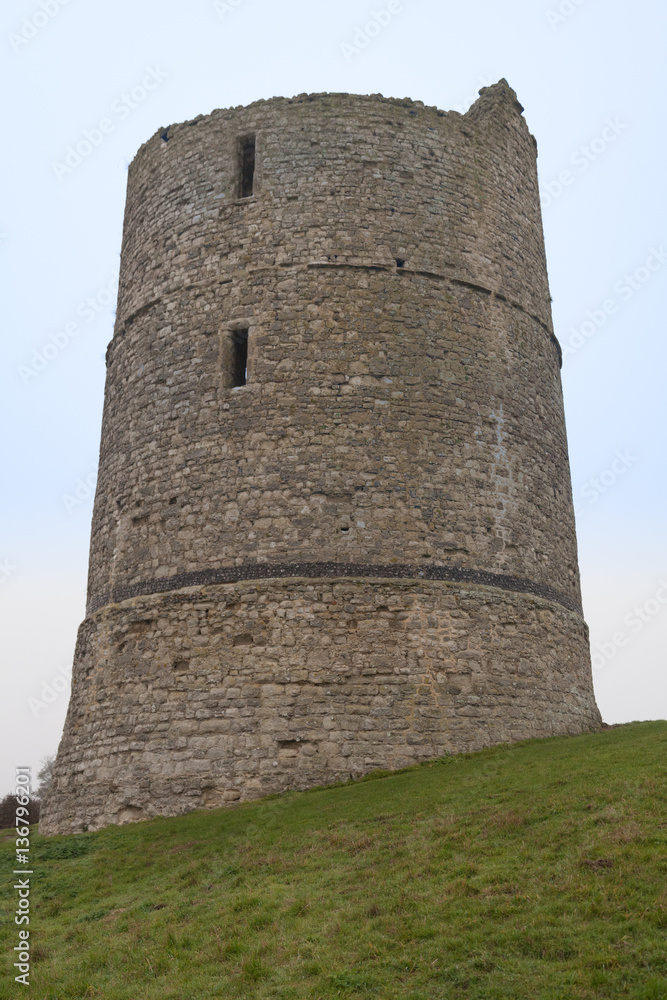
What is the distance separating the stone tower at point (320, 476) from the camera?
1204cm

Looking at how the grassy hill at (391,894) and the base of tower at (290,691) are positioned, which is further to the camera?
the base of tower at (290,691)

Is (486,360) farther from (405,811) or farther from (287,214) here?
(405,811)

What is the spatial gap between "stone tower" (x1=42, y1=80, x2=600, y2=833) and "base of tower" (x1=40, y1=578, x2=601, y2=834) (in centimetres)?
3

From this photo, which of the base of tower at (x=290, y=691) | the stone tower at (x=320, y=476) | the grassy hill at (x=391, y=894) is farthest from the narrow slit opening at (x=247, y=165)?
the grassy hill at (x=391, y=894)

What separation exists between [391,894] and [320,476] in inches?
261

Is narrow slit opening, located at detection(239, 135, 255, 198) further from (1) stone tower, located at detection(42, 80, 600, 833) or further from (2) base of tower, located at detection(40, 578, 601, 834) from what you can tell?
(2) base of tower, located at detection(40, 578, 601, 834)

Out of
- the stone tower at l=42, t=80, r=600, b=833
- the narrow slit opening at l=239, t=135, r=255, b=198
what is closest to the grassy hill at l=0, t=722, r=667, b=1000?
the stone tower at l=42, t=80, r=600, b=833

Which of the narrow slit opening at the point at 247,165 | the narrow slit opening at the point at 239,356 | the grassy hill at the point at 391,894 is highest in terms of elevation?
the narrow slit opening at the point at 247,165

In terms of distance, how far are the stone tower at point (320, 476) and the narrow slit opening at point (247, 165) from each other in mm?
51

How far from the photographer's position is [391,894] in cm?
723

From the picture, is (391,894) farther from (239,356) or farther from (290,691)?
(239,356)

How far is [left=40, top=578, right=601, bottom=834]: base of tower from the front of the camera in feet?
38.3

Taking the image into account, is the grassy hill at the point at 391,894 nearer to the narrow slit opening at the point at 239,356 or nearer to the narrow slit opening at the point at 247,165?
the narrow slit opening at the point at 239,356

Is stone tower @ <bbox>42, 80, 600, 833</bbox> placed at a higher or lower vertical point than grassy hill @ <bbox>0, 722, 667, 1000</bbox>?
higher
